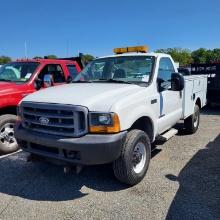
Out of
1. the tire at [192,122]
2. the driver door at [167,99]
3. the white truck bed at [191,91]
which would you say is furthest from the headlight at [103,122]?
the tire at [192,122]

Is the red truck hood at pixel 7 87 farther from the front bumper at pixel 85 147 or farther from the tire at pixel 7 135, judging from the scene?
the front bumper at pixel 85 147

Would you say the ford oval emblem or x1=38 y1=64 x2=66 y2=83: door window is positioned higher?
x1=38 y1=64 x2=66 y2=83: door window

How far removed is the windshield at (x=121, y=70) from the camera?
5117 millimetres

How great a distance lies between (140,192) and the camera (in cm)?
425

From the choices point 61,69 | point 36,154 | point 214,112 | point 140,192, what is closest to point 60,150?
point 36,154

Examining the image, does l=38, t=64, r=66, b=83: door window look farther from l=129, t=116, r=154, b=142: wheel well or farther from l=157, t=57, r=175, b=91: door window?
l=129, t=116, r=154, b=142: wheel well

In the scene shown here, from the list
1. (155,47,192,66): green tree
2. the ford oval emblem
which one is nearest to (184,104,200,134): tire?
the ford oval emblem

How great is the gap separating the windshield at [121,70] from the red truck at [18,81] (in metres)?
0.75

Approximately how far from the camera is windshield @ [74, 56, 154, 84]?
5.12m

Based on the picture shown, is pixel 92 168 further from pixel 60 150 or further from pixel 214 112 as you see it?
pixel 214 112

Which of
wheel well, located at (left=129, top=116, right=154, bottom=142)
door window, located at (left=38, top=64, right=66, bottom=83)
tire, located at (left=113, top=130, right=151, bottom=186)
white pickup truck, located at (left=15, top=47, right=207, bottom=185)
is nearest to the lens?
white pickup truck, located at (left=15, top=47, right=207, bottom=185)

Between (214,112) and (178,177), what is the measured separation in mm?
6780

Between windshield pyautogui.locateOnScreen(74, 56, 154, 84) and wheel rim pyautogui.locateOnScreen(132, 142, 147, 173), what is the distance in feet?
3.60

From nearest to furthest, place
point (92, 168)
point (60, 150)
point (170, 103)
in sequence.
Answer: point (60, 150)
point (92, 168)
point (170, 103)
